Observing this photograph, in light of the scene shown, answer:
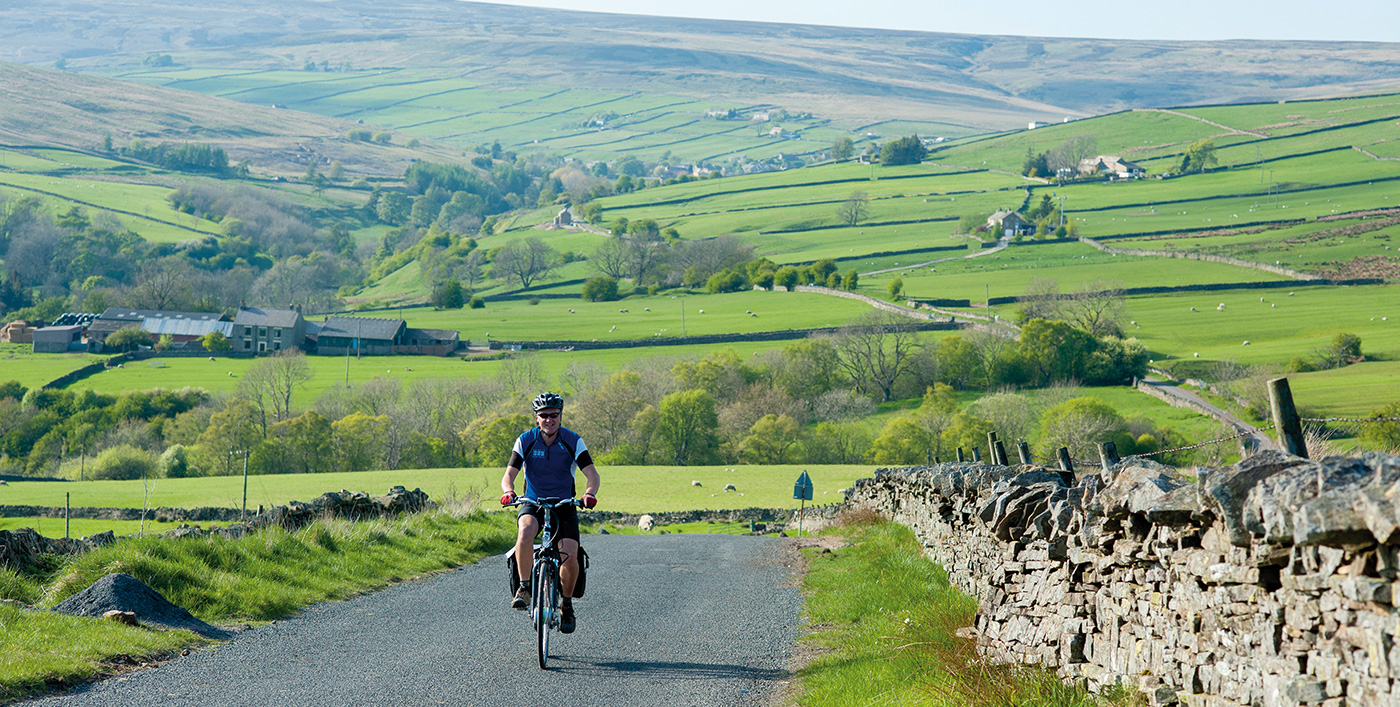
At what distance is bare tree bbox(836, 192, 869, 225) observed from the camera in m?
176

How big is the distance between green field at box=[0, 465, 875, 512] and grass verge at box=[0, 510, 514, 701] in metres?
29.0

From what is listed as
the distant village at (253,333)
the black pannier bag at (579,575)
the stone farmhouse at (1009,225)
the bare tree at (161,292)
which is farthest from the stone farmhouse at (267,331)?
the black pannier bag at (579,575)

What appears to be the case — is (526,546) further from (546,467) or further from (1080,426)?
(1080,426)

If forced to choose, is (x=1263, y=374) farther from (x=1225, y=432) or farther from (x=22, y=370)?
(x=22, y=370)

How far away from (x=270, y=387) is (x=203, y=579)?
89823mm

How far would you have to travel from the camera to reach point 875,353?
98.9m

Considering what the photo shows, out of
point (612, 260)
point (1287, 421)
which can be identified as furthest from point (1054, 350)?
point (1287, 421)

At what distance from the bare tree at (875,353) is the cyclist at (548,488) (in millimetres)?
87606

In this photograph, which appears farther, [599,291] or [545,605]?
[599,291]

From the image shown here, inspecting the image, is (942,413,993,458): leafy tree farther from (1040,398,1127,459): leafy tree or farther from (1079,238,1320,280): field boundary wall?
(1079,238,1320,280): field boundary wall

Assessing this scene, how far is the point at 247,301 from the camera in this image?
17750 centimetres

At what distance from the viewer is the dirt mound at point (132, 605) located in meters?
10.5

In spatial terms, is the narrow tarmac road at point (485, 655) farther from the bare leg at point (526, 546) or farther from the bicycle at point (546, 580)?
the bare leg at point (526, 546)

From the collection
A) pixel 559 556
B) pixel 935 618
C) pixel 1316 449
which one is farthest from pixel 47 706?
pixel 1316 449
